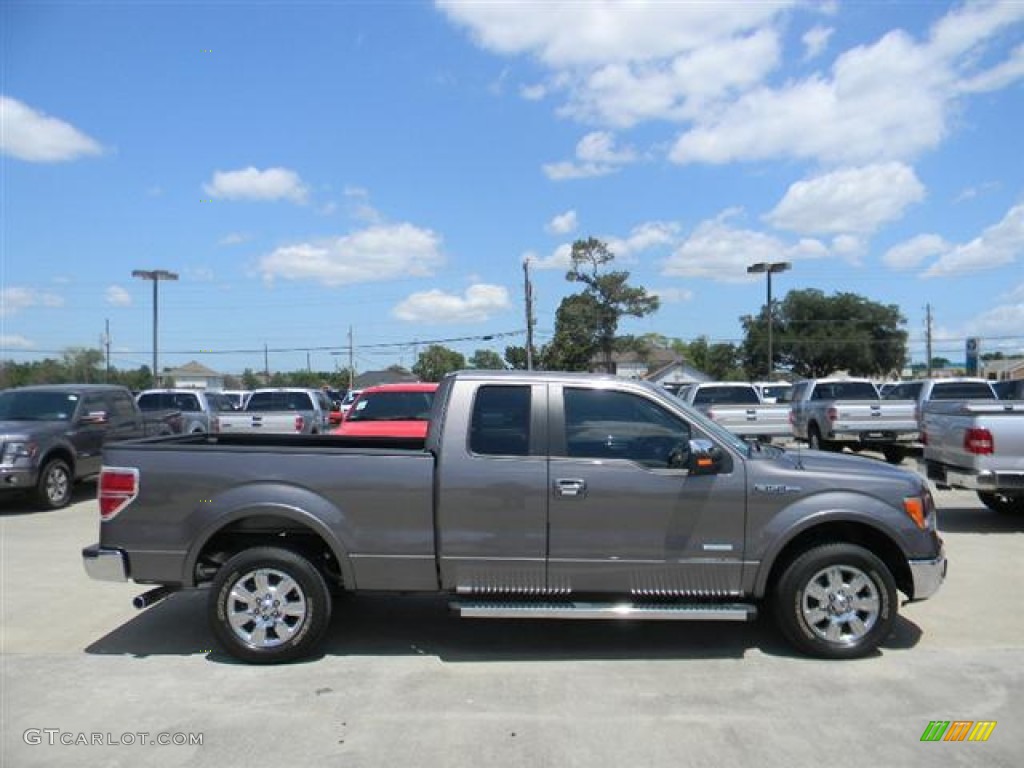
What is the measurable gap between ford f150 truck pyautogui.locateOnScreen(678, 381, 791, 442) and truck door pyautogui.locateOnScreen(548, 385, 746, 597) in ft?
50.8

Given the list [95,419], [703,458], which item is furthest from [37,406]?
[703,458]

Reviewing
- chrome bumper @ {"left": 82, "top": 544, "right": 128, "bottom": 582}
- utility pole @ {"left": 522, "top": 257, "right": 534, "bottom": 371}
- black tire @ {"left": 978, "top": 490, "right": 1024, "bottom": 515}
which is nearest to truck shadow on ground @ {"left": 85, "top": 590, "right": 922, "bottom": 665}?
chrome bumper @ {"left": 82, "top": 544, "right": 128, "bottom": 582}

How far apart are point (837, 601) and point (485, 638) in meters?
2.38

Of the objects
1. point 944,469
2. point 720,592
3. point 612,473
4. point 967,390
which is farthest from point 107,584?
point 967,390

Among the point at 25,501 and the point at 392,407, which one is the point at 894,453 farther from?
the point at 25,501

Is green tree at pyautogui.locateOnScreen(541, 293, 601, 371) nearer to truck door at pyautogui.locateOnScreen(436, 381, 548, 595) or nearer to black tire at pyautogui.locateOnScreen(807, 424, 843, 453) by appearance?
black tire at pyautogui.locateOnScreen(807, 424, 843, 453)

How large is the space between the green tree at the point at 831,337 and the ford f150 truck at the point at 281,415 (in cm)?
6878

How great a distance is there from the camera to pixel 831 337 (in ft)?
274

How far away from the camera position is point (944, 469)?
33.4 ft

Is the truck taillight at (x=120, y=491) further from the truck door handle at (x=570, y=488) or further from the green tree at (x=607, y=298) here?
the green tree at (x=607, y=298)

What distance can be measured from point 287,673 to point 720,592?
9.11 ft

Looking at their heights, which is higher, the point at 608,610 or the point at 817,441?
the point at 817,441

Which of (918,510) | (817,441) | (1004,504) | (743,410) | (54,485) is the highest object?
(743,410)

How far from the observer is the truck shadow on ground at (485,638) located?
5.56m
